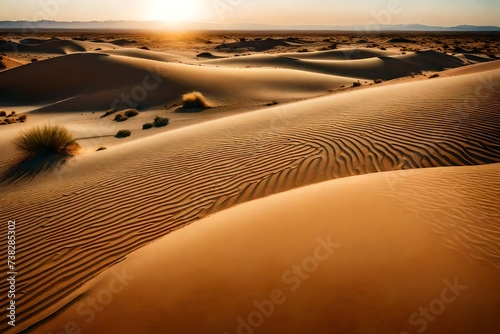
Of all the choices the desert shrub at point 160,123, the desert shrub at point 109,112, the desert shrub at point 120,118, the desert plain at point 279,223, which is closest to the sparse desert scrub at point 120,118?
the desert shrub at point 120,118

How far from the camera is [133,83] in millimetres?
23641

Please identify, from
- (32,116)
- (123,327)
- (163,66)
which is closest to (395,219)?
A: (123,327)

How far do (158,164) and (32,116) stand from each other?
14138 mm

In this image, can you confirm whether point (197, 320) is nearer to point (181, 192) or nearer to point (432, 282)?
point (432, 282)

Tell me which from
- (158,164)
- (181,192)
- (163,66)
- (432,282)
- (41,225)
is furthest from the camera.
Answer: (163,66)

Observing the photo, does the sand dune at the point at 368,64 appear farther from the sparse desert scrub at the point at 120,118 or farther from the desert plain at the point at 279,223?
the desert plain at the point at 279,223

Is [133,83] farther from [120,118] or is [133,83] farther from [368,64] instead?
[368,64]

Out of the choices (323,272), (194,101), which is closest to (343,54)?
(194,101)

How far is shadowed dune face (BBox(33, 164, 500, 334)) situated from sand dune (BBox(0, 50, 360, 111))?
1624cm

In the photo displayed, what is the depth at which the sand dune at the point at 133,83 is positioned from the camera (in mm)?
21422

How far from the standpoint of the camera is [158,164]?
27.9 feet

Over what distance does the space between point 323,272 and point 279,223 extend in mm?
1203

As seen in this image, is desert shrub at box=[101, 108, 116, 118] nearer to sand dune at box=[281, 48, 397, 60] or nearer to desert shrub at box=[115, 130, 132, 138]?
desert shrub at box=[115, 130, 132, 138]

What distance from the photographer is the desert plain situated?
10.5 feet
